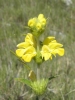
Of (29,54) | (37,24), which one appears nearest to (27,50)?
(29,54)

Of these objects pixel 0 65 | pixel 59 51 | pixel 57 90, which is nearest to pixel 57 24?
pixel 0 65

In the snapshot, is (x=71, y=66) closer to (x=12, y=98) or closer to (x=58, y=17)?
(x=12, y=98)

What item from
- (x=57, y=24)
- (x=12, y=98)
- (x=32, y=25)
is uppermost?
(x=57, y=24)

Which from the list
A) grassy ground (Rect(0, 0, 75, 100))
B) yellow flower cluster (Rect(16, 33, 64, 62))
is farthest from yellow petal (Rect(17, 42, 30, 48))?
grassy ground (Rect(0, 0, 75, 100))

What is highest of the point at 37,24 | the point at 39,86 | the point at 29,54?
the point at 37,24

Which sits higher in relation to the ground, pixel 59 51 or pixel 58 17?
pixel 58 17

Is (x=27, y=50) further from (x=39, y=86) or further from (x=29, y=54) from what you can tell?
(x=39, y=86)

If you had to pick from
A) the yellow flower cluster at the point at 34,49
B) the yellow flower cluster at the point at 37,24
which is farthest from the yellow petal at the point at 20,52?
the yellow flower cluster at the point at 37,24

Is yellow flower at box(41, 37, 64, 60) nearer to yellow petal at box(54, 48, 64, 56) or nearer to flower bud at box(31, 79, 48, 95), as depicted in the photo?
yellow petal at box(54, 48, 64, 56)
